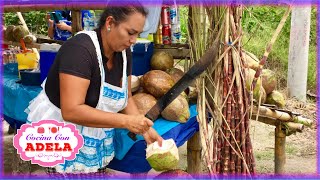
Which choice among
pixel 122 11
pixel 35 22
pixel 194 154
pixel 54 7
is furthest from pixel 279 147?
pixel 35 22

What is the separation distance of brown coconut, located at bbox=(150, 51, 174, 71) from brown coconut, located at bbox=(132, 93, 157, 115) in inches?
17.6

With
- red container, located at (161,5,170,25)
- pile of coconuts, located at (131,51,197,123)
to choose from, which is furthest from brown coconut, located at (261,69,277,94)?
red container, located at (161,5,170,25)

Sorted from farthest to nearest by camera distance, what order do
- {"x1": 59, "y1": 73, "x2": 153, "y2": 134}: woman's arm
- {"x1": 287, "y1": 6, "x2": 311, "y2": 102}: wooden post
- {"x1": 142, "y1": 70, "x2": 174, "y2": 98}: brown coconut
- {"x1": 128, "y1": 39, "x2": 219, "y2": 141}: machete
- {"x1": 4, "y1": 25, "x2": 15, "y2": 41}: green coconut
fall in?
1. {"x1": 287, "y1": 6, "x2": 311, "y2": 102}: wooden post
2. {"x1": 4, "y1": 25, "x2": 15, "y2": 41}: green coconut
3. {"x1": 142, "y1": 70, "x2": 174, "y2": 98}: brown coconut
4. {"x1": 128, "y1": 39, "x2": 219, "y2": 141}: machete
5. {"x1": 59, "y1": 73, "x2": 153, "y2": 134}: woman's arm

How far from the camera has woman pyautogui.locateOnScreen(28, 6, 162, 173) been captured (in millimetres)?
1726

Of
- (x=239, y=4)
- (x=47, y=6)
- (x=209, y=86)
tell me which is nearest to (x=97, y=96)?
(x=209, y=86)

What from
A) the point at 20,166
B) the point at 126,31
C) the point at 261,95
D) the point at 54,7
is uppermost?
the point at 54,7

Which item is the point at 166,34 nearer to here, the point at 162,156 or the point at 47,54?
the point at 47,54

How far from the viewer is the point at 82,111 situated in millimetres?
1721

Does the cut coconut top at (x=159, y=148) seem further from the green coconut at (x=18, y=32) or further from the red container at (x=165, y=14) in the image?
the green coconut at (x=18, y=32)

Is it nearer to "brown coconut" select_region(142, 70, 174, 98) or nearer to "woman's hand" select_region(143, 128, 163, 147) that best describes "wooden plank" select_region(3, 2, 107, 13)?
"brown coconut" select_region(142, 70, 174, 98)

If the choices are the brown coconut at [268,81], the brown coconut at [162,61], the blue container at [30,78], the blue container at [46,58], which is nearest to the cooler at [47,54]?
the blue container at [46,58]

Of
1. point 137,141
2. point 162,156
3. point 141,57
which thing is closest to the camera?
point 162,156

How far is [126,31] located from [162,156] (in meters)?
0.64

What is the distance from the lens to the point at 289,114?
2.85 meters
